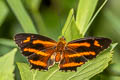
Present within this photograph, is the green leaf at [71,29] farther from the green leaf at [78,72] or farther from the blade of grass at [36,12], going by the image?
the blade of grass at [36,12]

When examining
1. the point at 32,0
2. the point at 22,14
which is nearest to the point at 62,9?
the point at 32,0

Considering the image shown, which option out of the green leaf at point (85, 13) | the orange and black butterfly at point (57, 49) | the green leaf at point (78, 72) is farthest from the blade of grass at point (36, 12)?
the green leaf at point (78, 72)

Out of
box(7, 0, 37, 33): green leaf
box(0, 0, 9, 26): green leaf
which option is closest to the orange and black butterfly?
box(7, 0, 37, 33): green leaf

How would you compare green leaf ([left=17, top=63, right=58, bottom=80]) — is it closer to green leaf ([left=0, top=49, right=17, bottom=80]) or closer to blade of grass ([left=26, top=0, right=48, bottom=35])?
green leaf ([left=0, top=49, right=17, bottom=80])

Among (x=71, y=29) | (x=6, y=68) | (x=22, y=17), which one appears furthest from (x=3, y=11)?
(x=6, y=68)

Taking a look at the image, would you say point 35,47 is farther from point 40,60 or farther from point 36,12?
point 36,12

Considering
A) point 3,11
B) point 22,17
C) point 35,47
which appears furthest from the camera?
point 3,11
